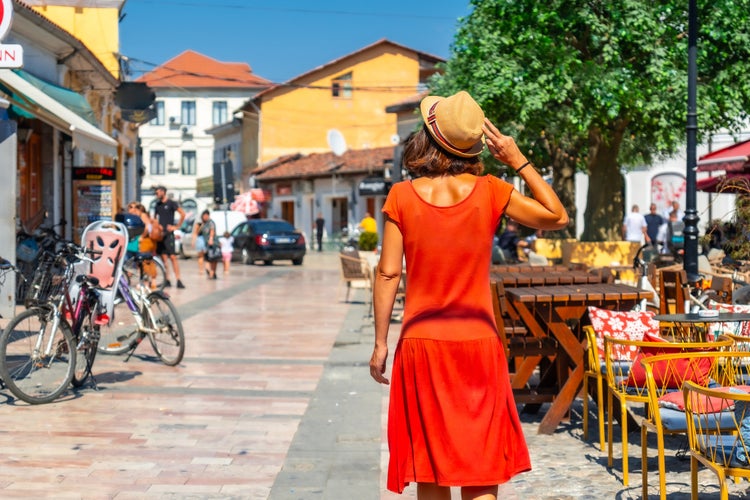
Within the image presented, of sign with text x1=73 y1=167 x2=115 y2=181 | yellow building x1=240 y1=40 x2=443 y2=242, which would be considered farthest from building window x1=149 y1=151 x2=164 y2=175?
sign with text x1=73 y1=167 x2=115 y2=181

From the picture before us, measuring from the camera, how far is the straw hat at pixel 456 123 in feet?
12.6

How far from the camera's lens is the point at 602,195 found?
61.7 ft

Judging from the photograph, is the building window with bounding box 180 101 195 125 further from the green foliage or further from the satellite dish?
the green foliage

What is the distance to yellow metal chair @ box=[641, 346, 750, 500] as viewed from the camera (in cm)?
475

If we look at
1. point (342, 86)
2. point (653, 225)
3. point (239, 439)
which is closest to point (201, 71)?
point (342, 86)

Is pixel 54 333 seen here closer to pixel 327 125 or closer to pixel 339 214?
pixel 339 214

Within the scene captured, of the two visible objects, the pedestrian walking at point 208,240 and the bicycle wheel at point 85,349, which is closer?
the bicycle wheel at point 85,349

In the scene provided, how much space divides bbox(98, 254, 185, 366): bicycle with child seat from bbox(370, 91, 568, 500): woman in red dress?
20.5ft

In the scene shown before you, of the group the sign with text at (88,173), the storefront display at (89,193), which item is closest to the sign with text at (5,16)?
the storefront display at (89,193)

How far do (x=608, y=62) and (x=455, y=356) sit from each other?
44.0 ft

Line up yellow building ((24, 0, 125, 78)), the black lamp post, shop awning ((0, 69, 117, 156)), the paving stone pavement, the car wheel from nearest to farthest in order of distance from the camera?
the paving stone pavement
the black lamp post
shop awning ((0, 69, 117, 156))
yellow building ((24, 0, 125, 78))
the car wheel

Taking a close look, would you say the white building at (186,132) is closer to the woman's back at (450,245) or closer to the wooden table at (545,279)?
the wooden table at (545,279)

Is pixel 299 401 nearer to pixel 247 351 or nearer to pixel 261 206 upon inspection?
pixel 247 351

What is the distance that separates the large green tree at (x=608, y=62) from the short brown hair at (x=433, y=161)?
1215cm
